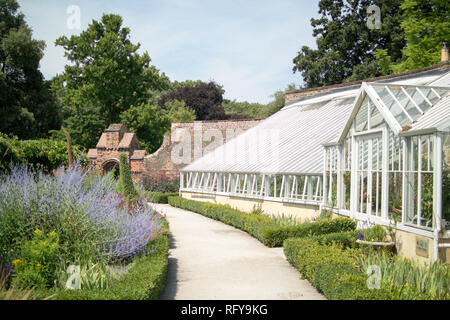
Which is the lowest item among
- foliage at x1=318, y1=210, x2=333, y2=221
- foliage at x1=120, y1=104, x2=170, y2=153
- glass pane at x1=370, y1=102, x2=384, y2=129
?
foliage at x1=318, y1=210, x2=333, y2=221

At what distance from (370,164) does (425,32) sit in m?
16.3

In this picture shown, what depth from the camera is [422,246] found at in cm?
689

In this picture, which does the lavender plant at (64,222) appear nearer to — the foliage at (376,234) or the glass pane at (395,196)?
the foliage at (376,234)

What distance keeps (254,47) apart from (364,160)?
16.8 feet

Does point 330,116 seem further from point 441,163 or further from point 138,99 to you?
point 138,99

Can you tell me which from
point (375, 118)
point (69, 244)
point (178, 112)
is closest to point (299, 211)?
point (375, 118)

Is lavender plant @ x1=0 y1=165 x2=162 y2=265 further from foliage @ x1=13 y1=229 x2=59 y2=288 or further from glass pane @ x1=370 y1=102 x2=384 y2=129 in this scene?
glass pane @ x1=370 y1=102 x2=384 y2=129

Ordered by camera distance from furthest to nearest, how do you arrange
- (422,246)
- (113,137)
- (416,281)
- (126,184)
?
(113,137) → (126,184) → (422,246) → (416,281)

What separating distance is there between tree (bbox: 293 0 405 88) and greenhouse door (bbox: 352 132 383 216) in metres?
18.9

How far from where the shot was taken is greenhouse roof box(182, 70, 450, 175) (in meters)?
8.30

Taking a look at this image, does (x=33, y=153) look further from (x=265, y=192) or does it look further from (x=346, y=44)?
(x=346, y=44)

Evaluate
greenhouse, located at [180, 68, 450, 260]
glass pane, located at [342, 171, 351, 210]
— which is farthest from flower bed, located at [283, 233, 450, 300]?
glass pane, located at [342, 171, 351, 210]

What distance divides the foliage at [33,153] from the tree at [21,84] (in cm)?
1650
